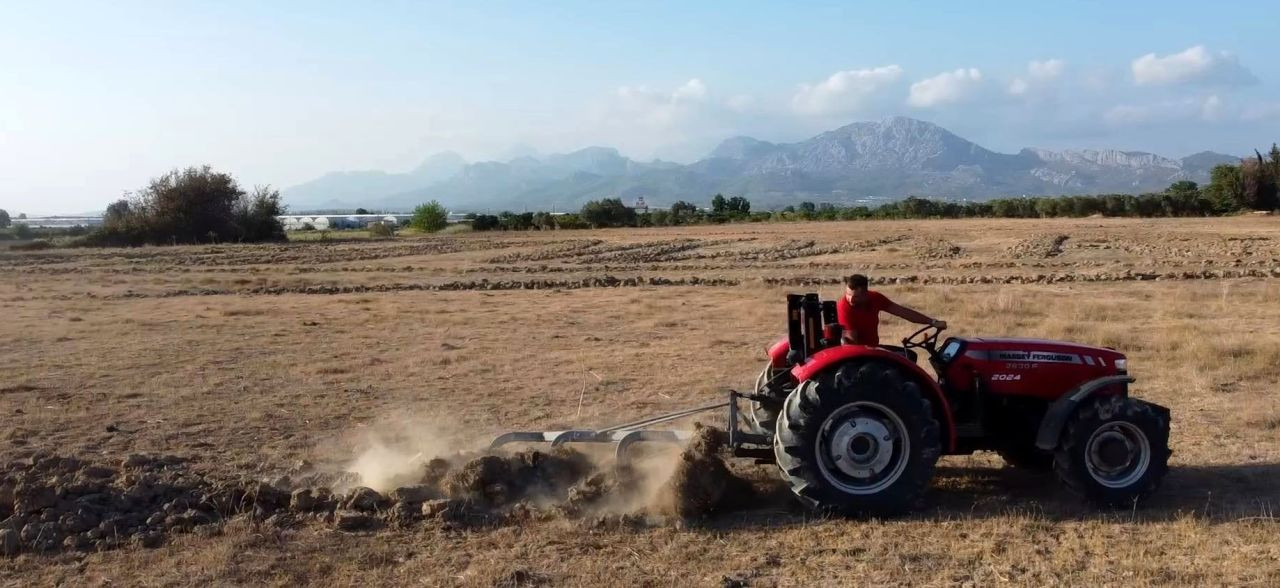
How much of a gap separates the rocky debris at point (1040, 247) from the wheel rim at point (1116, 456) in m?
26.2

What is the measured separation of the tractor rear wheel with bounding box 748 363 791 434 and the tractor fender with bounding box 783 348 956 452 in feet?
2.08

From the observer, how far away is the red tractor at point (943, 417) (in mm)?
6238

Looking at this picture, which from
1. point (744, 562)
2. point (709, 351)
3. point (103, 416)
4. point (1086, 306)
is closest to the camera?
point (744, 562)

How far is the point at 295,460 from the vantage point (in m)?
8.24

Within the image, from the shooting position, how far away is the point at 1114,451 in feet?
21.3

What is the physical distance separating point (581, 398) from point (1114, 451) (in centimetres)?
539

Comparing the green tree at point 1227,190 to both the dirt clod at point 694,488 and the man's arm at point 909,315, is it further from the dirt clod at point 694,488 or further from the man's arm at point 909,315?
the dirt clod at point 694,488

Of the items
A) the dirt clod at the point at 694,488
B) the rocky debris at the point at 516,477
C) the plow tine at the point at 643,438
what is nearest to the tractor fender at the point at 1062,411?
the dirt clod at the point at 694,488

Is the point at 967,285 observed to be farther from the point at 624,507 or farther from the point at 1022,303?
the point at 624,507

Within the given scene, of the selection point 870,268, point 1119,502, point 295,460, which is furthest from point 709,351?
point 870,268

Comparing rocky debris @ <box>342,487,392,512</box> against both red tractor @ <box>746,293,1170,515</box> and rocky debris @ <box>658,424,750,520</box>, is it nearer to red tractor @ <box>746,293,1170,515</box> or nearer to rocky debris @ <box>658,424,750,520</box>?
rocky debris @ <box>658,424,750,520</box>

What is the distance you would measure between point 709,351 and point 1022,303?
738 cm

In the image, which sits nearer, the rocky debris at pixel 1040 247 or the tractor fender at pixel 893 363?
the tractor fender at pixel 893 363

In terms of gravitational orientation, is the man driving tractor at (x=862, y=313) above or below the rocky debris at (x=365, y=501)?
above
